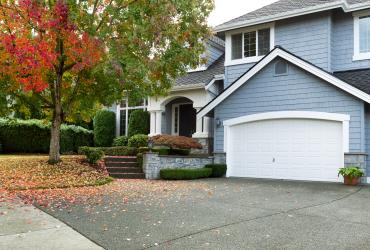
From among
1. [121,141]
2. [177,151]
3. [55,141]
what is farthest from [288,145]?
[121,141]

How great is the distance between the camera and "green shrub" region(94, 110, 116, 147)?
2130 centimetres

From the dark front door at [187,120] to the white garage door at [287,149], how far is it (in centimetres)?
417

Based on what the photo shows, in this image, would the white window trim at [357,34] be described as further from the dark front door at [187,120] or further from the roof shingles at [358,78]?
the dark front door at [187,120]

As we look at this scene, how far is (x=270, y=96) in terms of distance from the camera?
14.2 meters

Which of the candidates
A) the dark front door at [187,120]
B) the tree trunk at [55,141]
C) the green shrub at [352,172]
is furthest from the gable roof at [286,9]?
the tree trunk at [55,141]

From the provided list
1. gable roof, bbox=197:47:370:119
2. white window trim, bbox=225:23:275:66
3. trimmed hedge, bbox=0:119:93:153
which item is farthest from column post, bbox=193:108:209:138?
trimmed hedge, bbox=0:119:93:153

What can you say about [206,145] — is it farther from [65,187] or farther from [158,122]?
[65,187]

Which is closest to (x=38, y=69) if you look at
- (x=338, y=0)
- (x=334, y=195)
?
(x=334, y=195)

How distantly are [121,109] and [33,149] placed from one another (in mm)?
5321

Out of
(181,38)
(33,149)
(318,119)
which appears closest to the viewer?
(181,38)

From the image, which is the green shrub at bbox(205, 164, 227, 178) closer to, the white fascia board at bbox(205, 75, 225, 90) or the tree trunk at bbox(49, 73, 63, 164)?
the white fascia board at bbox(205, 75, 225, 90)

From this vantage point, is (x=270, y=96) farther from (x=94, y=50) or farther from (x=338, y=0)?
(x=94, y=50)

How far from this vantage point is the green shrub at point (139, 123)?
787 inches

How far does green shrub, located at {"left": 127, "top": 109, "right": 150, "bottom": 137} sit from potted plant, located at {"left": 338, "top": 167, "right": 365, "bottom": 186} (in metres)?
10.8
